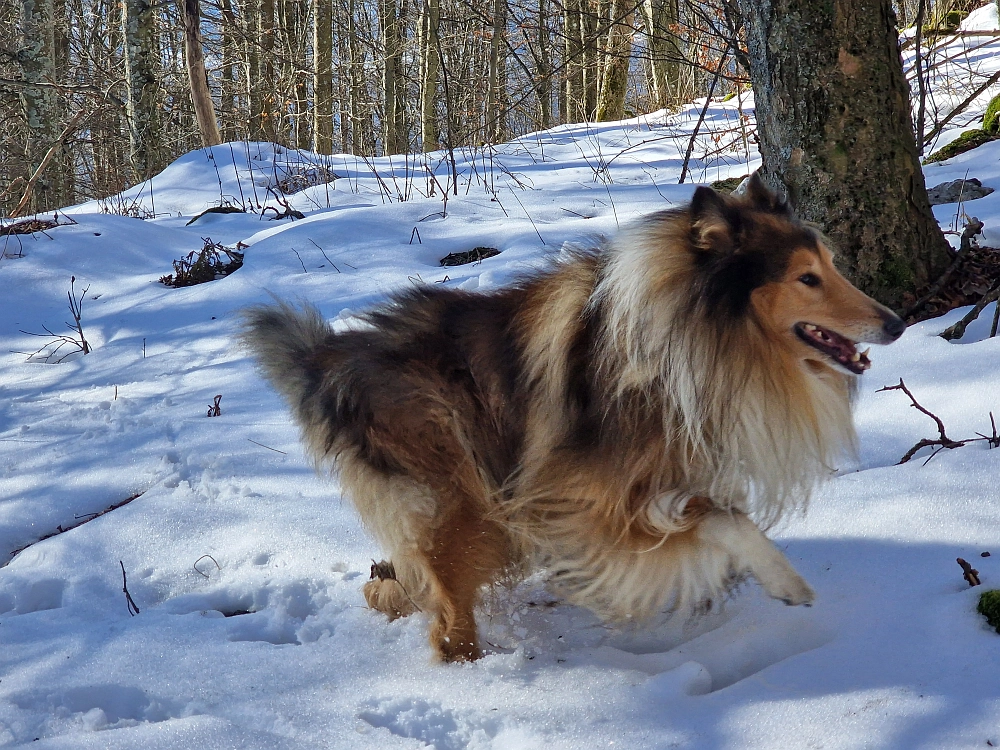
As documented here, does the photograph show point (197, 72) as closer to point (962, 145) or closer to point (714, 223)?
point (962, 145)

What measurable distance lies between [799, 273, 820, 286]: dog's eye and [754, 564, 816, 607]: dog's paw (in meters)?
0.80

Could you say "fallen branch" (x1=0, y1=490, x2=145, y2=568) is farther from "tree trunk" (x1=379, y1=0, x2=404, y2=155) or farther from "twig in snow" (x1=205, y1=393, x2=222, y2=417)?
"tree trunk" (x1=379, y1=0, x2=404, y2=155)

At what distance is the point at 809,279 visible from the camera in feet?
7.75

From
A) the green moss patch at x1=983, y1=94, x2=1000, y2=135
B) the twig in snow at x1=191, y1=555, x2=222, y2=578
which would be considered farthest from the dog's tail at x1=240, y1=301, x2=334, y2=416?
the green moss patch at x1=983, y1=94, x2=1000, y2=135

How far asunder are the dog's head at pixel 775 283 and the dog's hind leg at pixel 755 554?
54cm

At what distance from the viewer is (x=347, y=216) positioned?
21.4 ft

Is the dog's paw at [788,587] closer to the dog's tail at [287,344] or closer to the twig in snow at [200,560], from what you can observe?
the dog's tail at [287,344]

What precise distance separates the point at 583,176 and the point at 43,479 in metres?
5.35

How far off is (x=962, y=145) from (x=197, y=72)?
7665 millimetres

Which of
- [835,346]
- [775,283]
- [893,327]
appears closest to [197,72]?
[775,283]

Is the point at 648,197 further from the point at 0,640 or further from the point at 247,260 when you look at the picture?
the point at 0,640

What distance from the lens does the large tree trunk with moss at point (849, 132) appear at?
3.61 metres

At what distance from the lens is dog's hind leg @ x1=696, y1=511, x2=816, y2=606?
2297 millimetres

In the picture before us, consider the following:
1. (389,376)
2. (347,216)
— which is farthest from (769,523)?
(347,216)
